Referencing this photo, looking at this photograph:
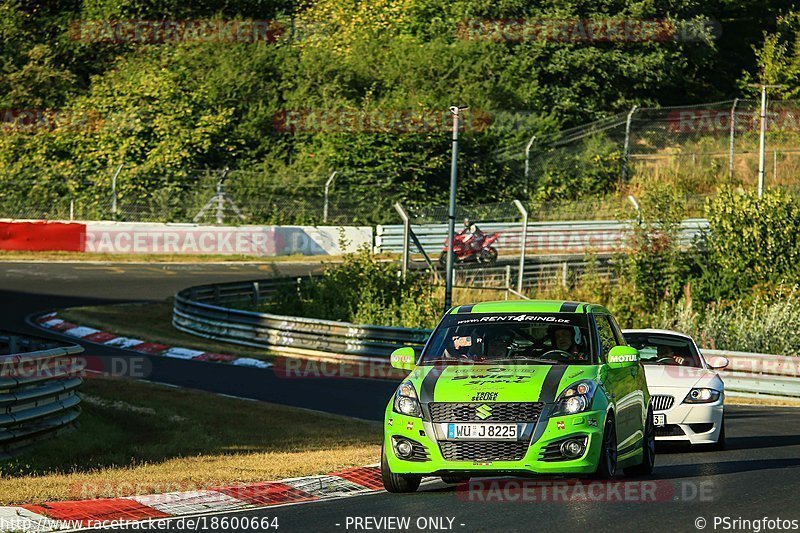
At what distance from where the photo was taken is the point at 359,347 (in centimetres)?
2531

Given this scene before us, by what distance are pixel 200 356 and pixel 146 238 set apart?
58.3ft

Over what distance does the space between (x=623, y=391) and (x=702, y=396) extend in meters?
3.44

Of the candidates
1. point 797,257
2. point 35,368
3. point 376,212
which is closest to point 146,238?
point 376,212

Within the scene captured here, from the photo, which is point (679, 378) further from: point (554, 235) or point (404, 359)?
point (554, 235)

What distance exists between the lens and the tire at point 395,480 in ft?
34.3

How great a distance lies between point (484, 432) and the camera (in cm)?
991

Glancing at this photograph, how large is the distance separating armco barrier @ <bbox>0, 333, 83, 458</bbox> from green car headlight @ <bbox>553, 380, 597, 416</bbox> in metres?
5.97

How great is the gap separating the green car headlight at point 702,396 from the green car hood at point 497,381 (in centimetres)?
382

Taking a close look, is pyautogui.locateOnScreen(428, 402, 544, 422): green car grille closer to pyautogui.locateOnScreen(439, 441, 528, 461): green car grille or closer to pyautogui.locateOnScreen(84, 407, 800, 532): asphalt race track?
pyautogui.locateOnScreen(439, 441, 528, 461): green car grille

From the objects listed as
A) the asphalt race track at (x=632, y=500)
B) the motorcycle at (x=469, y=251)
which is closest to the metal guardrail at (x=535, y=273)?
the motorcycle at (x=469, y=251)

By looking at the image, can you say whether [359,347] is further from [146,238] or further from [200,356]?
[146,238]

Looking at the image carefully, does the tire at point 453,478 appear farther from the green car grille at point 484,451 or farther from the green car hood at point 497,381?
the green car hood at point 497,381

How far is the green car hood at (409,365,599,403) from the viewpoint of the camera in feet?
33.0

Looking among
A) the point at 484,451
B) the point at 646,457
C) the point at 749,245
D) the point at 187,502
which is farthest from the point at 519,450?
the point at 749,245
